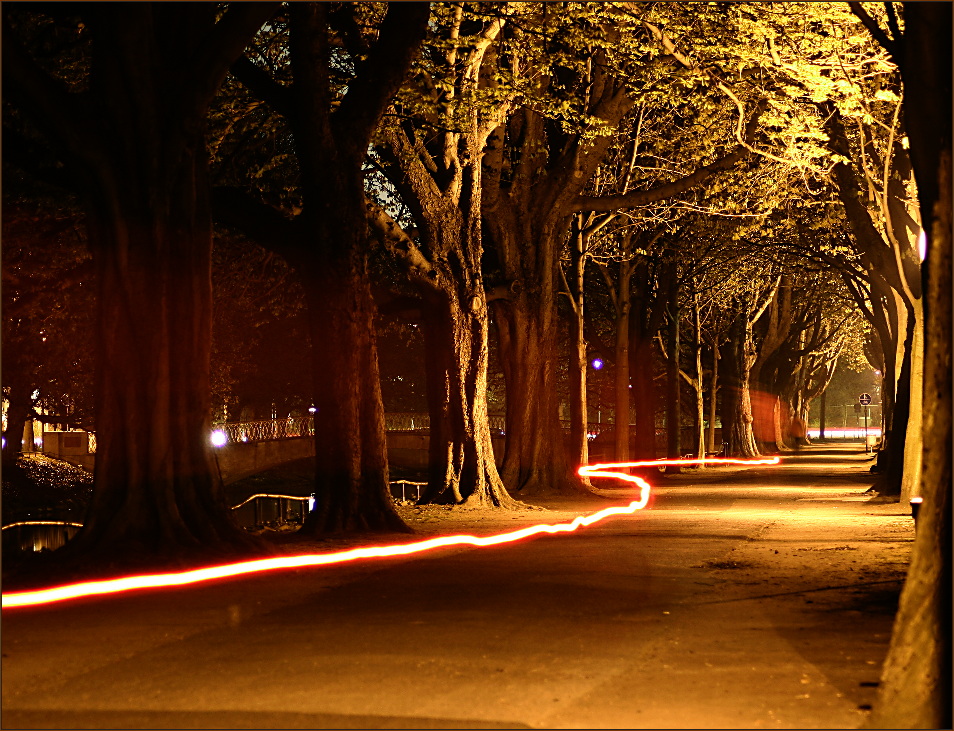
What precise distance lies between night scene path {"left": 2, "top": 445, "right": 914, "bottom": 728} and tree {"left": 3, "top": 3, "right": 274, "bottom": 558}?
2033 millimetres

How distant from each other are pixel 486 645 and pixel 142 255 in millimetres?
7914

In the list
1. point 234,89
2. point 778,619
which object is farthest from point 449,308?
point 778,619

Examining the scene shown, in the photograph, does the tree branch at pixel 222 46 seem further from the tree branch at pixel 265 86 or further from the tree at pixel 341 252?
the tree branch at pixel 265 86

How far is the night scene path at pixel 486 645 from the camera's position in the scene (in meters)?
7.07

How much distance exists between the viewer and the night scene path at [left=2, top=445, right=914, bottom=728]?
7.07 meters

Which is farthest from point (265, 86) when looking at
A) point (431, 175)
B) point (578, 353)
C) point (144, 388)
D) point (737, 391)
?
point (737, 391)

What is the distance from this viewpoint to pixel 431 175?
82.0ft

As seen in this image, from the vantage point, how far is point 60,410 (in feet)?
147

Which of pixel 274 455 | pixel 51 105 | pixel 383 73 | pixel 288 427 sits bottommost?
pixel 274 455

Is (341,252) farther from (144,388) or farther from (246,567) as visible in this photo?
(246,567)

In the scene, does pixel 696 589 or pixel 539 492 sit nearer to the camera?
pixel 696 589

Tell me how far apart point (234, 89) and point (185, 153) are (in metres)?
8.15

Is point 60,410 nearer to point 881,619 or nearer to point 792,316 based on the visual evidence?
point 792,316

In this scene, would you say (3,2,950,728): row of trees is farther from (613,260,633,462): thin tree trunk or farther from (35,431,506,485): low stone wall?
(35,431,506,485): low stone wall
